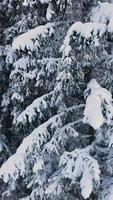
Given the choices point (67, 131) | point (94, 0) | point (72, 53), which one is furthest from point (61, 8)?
point (67, 131)

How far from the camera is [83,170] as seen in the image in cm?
949

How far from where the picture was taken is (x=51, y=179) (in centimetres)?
1041

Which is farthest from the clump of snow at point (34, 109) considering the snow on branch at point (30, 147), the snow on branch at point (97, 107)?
the snow on branch at point (97, 107)

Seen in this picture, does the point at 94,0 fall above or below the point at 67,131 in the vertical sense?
above

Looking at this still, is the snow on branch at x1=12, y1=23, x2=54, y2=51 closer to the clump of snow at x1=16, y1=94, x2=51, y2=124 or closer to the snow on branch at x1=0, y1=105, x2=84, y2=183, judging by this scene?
the clump of snow at x1=16, y1=94, x2=51, y2=124

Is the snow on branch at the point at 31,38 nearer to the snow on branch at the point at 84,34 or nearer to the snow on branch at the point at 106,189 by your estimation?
the snow on branch at the point at 84,34

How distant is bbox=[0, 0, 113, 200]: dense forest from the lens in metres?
9.22

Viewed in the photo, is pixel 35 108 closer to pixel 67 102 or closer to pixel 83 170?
pixel 67 102

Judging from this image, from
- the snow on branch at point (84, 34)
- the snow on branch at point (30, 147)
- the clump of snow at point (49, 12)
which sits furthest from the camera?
the snow on branch at point (30, 147)

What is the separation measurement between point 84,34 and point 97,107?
128 centimetres

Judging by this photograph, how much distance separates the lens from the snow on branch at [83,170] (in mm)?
9266

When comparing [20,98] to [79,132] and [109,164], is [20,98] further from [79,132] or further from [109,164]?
[109,164]

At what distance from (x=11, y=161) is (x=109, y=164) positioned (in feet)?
6.37

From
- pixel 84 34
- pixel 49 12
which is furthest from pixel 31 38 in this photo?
pixel 84 34
